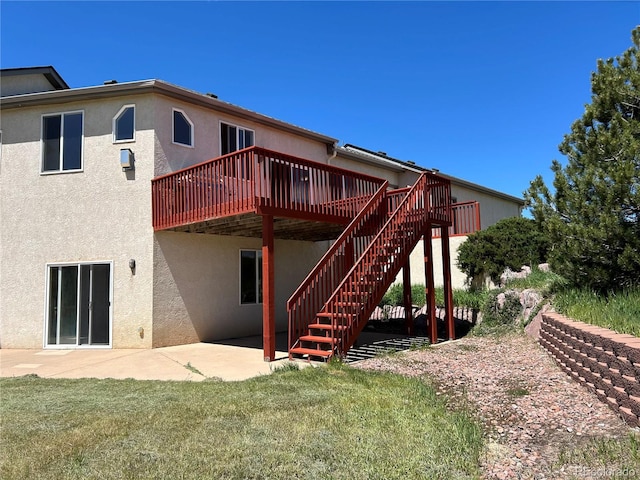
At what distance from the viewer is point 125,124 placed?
36.4ft

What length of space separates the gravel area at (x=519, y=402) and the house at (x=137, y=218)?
2.60 m

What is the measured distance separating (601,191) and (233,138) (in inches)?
361

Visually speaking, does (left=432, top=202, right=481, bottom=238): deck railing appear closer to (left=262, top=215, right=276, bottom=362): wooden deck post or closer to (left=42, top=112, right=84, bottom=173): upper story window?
(left=262, top=215, right=276, bottom=362): wooden deck post

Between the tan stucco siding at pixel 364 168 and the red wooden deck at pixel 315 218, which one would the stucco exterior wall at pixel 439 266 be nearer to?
the red wooden deck at pixel 315 218

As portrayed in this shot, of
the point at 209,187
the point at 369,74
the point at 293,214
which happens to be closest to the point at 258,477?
the point at 293,214

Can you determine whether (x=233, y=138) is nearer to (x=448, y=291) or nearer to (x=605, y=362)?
(x=448, y=291)

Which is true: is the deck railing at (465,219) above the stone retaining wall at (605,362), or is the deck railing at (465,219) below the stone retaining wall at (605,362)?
above

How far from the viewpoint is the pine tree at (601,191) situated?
7293 mm

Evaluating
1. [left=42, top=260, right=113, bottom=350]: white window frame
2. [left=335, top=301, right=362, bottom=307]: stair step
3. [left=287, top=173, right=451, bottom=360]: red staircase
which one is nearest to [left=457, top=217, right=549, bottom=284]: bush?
[left=287, top=173, right=451, bottom=360]: red staircase

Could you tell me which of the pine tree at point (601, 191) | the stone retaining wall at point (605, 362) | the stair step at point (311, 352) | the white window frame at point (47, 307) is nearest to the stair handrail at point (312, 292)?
the stair step at point (311, 352)

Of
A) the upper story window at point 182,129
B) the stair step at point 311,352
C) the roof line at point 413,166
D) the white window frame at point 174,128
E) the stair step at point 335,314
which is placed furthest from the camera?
the roof line at point 413,166

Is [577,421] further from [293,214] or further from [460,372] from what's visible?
[293,214]

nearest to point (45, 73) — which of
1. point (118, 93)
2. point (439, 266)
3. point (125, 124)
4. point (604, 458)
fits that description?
point (118, 93)

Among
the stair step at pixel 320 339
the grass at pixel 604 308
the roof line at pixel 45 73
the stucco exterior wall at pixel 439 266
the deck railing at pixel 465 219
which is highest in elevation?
the roof line at pixel 45 73
